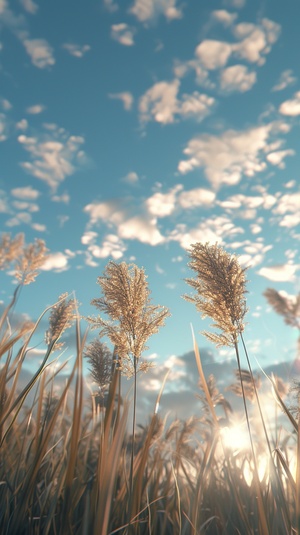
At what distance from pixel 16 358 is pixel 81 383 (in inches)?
27.4

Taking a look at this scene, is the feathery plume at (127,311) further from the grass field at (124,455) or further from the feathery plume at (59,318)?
the feathery plume at (59,318)

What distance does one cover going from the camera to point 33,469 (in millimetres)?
1816

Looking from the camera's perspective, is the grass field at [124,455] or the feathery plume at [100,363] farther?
the feathery plume at [100,363]

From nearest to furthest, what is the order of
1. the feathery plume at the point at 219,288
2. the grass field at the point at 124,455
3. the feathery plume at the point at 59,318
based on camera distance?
the grass field at the point at 124,455 < the feathery plume at the point at 219,288 < the feathery plume at the point at 59,318

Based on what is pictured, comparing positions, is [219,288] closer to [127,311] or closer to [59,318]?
→ [127,311]

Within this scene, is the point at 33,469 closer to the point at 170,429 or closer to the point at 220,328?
the point at 220,328

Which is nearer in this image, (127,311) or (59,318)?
(127,311)

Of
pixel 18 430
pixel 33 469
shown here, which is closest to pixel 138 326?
pixel 33 469

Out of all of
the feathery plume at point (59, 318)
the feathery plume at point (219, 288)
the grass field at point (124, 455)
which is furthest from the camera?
the feathery plume at point (59, 318)

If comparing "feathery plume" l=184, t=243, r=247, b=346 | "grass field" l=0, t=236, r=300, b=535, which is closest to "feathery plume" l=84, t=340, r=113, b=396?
"grass field" l=0, t=236, r=300, b=535

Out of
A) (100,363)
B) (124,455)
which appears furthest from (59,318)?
(124,455)

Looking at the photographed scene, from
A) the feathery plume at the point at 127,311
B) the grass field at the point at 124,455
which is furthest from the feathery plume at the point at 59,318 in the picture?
the feathery plume at the point at 127,311

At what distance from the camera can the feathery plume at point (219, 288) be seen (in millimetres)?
2803

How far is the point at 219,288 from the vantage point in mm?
2902
